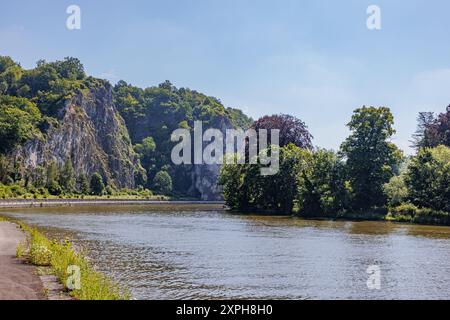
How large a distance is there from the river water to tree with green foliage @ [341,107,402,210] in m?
28.1

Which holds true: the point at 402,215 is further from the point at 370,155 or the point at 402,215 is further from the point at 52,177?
the point at 52,177

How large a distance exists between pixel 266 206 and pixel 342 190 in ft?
63.8

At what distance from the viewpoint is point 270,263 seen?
28.4 metres

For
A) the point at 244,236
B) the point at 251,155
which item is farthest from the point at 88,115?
the point at 244,236

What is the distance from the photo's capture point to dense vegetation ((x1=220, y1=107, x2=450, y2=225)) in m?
66.2

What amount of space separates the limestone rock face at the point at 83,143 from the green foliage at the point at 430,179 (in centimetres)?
11140

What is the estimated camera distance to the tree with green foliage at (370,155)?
74.6 m

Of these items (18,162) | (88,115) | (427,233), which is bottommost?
(427,233)

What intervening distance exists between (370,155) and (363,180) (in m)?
4.10

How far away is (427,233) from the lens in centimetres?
4878

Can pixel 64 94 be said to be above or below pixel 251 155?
above

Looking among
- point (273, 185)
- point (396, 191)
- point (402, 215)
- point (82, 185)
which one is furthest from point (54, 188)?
point (402, 215)

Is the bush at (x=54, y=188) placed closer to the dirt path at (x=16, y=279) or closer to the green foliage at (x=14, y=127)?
the green foliage at (x=14, y=127)
